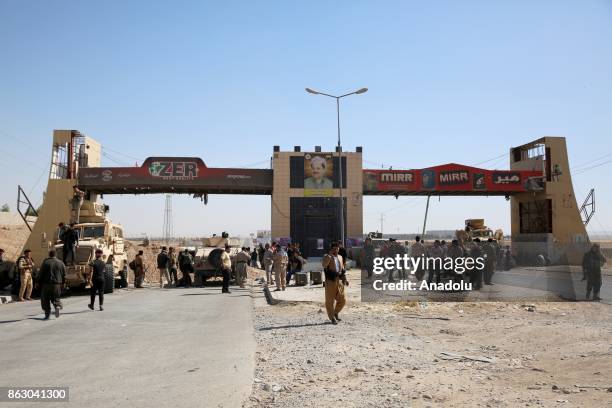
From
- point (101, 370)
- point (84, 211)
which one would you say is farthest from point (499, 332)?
point (84, 211)

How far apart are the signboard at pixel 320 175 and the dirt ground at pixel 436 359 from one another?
2561cm

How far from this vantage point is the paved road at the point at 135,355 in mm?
6000

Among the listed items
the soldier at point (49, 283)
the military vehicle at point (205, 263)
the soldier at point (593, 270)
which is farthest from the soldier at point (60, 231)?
the soldier at point (593, 270)

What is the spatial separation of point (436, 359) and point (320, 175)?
31.0 meters

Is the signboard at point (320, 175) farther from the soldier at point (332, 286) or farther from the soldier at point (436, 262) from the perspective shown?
the soldier at point (332, 286)

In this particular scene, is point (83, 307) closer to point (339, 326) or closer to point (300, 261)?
point (339, 326)

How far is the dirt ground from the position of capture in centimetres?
592

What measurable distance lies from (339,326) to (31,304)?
34.8ft

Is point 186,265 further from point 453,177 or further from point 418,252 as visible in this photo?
point 453,177

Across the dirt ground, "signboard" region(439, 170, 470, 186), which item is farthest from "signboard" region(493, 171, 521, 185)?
the dirt ground

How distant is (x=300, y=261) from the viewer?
2250cm

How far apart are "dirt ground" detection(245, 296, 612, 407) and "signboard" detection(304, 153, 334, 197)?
1008 inches

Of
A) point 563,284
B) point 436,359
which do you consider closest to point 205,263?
point 563,284

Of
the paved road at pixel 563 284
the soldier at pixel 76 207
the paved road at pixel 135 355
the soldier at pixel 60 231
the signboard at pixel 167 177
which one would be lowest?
the paved road at pixel 135 355
